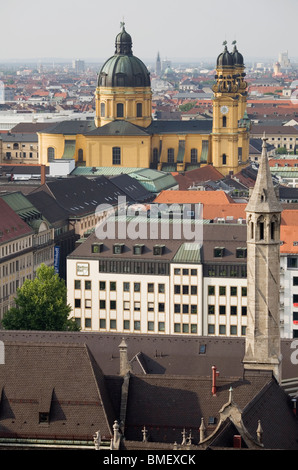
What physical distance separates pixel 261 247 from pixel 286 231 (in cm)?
4458

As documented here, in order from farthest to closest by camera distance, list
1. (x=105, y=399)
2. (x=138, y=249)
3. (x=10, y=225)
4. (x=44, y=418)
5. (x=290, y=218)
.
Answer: (x=290, y=218)
(x=10, y=225)
(x=138, y=249)
(x=105, y=399)
(x=44, y=418)

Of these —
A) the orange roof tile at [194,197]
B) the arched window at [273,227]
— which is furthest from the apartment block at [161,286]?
the orange roof tile at [194,197]

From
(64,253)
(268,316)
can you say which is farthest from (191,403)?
(64,253)

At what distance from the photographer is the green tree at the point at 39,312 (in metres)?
110

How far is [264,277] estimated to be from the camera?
3061 inches

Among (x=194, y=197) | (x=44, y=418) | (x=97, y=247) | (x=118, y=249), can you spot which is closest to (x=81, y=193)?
(x=194, y=197)

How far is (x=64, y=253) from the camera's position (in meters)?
151

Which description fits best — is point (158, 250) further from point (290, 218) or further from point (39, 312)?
point (290, 218)

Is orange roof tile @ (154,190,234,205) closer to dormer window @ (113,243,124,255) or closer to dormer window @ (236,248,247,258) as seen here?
dormer window @ (113,243,124,255)

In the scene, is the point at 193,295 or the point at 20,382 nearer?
the point at 20,382

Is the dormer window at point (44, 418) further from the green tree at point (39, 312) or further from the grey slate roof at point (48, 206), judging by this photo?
the grey slate roof at point (48, 206)

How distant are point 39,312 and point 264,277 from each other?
118 feet

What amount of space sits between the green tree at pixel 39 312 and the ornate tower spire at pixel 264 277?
33.5m
